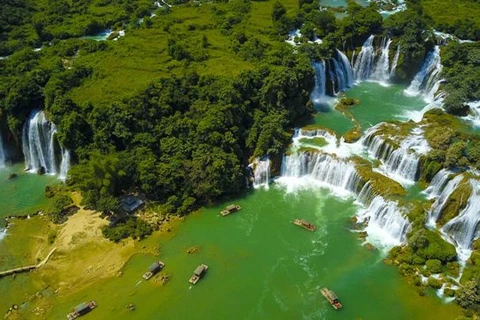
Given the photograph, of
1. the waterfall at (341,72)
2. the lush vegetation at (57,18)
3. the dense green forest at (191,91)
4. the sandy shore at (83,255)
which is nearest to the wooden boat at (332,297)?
the dense green forest at (191,91)

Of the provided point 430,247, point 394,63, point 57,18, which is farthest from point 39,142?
point 394,63

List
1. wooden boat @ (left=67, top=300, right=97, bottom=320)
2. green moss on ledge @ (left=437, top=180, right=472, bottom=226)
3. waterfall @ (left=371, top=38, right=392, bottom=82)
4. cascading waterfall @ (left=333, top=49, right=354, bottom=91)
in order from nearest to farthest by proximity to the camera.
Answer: wooden boat @ (left=67, top=300, right=97, bottom=320)
green moss on ledge @ (left=437, top=180, right=472, bottom=226)
cascading waterfall @ (left=333, top=49, right=354, bottom=91)
waterfall @ (left=371, top=38, right=392, bottom=82)

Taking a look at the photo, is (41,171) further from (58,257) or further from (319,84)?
(319,84)

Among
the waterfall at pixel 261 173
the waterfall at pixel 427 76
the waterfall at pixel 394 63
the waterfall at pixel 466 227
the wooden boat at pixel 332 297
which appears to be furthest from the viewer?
the waterfall at pixel 394 63

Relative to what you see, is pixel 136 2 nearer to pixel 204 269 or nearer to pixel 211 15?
pixel 211 15

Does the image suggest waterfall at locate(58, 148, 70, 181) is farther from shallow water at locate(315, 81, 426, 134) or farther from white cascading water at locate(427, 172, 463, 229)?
white cascading water at locate(427, 172, 463, 229)

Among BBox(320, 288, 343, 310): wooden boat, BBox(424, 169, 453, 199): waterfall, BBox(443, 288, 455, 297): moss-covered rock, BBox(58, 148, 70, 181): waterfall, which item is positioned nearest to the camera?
BBox(443, 288, 455, 297): moss-covered rock

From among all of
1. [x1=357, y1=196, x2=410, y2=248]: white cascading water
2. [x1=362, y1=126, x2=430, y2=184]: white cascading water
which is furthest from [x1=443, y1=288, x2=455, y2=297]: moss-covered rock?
[x1=362, y1=126, x2=430, y2=184]: white cascading water

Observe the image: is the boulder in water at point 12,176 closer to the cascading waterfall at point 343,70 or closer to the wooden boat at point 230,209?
the wooden boat at point 230,209
